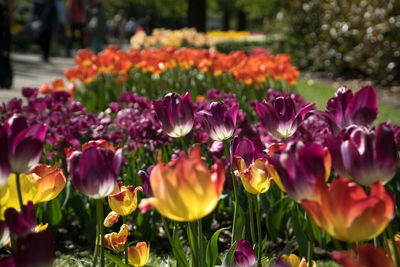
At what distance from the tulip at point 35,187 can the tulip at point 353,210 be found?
0.57 m

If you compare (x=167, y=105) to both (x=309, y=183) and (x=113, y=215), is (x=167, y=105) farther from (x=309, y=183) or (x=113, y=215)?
(x=309, y=183)

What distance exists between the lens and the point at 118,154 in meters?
1.00

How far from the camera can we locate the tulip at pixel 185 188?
81cm

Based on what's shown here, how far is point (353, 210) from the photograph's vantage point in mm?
749

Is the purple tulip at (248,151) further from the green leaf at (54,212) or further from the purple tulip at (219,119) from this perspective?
the green leaf at (54,212)

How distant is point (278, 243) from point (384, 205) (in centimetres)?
185

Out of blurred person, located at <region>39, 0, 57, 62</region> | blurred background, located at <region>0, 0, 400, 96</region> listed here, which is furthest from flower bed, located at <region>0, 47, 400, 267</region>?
blurred person, located at <region>39, 0, 57, 62</region>

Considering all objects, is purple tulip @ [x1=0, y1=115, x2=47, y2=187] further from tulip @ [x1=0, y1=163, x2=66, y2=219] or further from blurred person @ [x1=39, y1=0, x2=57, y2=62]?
blurred person @ [x1=39, y1=0, x2=57, y2=62]

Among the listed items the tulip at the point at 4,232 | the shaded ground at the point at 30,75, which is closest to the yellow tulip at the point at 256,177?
the tulip at the point at 4,232

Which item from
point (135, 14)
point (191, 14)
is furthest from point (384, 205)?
point (135, 14)

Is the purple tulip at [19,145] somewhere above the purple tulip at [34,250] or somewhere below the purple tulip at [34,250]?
above

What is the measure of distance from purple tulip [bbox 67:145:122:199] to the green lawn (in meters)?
4.09

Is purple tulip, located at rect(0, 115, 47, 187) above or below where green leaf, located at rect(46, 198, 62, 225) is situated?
above

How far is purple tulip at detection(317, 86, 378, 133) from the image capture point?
1.21 metres
